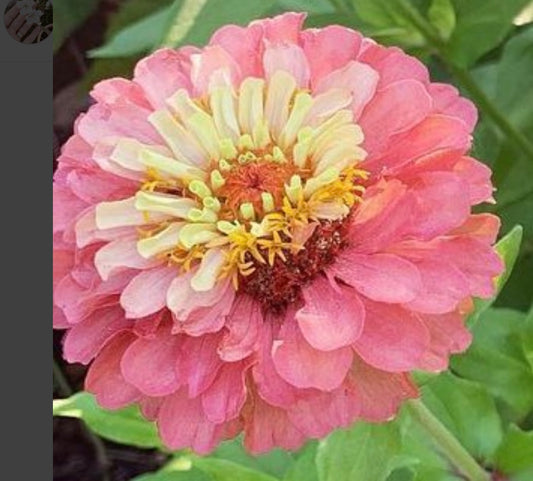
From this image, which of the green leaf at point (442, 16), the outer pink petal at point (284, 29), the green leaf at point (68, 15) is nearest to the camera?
the outer pink petal at point (284, 29)

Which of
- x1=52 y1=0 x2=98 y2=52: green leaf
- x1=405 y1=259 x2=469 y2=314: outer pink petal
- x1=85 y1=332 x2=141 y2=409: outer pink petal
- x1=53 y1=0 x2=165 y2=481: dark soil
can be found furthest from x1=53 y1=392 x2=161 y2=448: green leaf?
x1=52 y1=0 x2=98 y2=52: green leaf

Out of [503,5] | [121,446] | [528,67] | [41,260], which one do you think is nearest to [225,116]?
[41,260]

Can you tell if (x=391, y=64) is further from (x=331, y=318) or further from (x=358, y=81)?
(x=331, y=318)

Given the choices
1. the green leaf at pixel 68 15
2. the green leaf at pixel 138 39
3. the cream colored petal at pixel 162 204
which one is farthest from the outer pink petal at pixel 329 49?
the green leaf at pixel 68 15

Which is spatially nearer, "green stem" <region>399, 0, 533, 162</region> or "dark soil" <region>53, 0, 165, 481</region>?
"green stem" <region>399, 0, 533, 162</region>

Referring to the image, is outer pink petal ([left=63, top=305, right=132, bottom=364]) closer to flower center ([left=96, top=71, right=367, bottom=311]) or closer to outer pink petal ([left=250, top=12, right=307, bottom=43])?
flower center ([left=96, top=71, right=367, bottom=311])

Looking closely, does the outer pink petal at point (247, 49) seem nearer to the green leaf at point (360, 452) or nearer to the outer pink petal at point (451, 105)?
the outer pink petal at point (451, 105)
